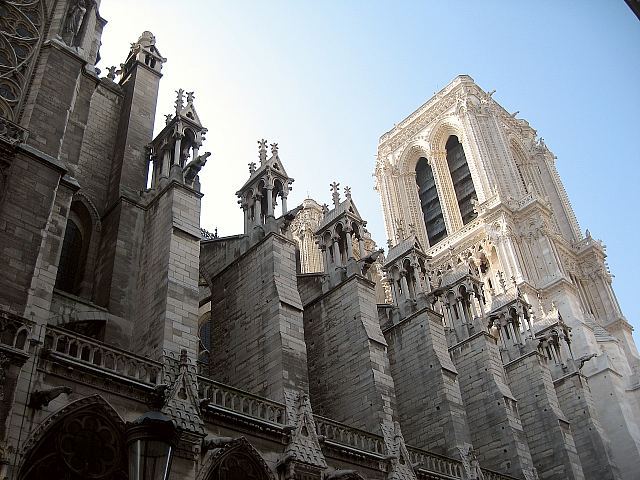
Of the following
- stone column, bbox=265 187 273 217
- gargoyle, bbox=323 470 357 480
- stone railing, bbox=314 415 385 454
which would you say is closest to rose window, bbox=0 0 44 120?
stone column, bbox=265 187 273 217

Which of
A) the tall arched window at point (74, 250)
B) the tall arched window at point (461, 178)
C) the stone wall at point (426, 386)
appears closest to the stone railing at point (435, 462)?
the stone wall at point (426, 386)

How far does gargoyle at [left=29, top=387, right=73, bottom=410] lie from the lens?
11.8m

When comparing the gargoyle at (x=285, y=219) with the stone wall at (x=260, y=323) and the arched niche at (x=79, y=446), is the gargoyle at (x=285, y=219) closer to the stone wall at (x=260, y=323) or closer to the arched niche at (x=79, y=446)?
the stone wall at (x=260, y=323)

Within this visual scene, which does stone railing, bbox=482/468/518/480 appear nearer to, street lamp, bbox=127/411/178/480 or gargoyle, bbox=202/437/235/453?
gargoyle, bbox=202/437/235/453

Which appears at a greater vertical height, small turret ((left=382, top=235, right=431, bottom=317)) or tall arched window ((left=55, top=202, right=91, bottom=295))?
small turret ((left=382, top=235, right=431, bottom=317))

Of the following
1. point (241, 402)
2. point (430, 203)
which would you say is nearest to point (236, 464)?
point (241, 402)

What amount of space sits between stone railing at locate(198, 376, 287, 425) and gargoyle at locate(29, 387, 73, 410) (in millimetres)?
3603

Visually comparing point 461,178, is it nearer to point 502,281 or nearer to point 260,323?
point 502,281

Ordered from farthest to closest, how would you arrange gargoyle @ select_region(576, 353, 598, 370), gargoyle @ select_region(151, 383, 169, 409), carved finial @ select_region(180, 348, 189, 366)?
1. gargoyle @ select_region(576, 353, 598, 370)
2. carved finial @ select_region(180, 348, 189, 366)
3. gargoyle @ select_region(151, 383, 169, 409)

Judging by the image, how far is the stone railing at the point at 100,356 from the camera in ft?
42.4

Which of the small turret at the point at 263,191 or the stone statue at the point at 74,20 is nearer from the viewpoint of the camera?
the stone statue at the point at 74,20

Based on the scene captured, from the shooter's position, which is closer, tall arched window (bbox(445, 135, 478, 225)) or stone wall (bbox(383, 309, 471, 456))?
stone wall (bbox(383, 309, 471, 456))

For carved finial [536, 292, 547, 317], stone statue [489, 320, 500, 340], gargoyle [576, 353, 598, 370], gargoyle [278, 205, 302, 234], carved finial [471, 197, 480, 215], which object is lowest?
gargoyle [278, 205, 302, 234]

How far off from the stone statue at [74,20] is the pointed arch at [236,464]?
1071 centimetres
